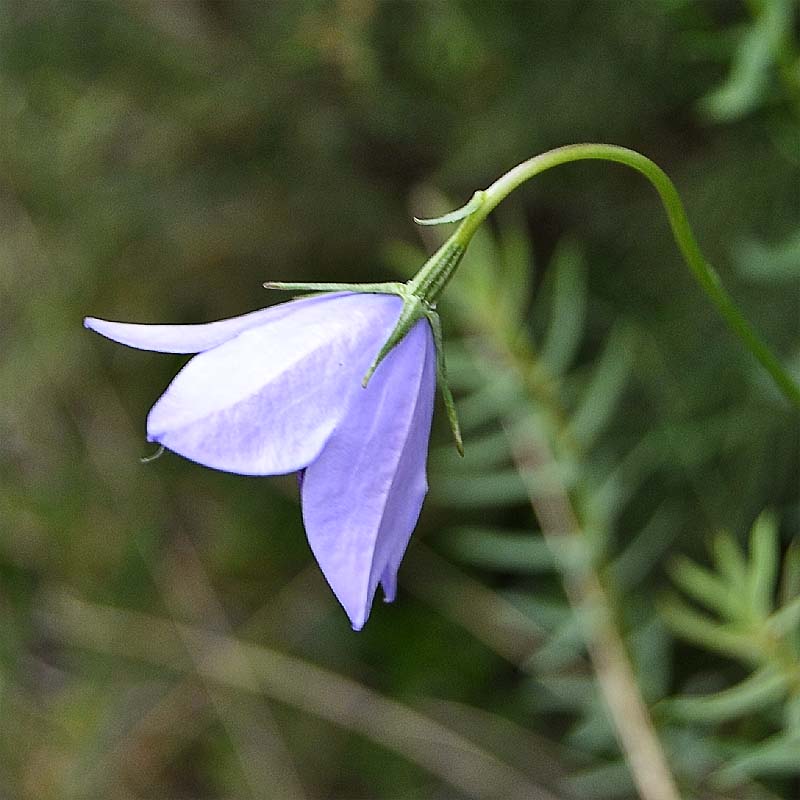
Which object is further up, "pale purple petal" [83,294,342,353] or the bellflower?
"pale purple petal" [83,294,342,353]

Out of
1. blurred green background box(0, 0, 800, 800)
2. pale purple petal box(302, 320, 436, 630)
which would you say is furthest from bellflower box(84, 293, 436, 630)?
blurred green background box(0, 0, 800, 800)

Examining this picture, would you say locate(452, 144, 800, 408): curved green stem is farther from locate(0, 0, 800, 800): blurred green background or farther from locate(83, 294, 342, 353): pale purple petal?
locate(0, 0, 800, 800): blurred green background

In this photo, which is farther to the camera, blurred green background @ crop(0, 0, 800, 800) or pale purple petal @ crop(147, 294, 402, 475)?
blurred green background @ crop(0, 0, 800, 800)

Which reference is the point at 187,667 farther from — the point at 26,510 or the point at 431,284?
the point at 431,284

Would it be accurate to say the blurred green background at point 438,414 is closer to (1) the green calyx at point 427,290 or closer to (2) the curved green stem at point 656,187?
(2) the curved green stem at point 656,187

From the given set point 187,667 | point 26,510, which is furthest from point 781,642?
point 26,510

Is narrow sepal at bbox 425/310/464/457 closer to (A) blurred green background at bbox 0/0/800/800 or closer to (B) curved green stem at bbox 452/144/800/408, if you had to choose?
(B) curved green stem at bbox 452/144/800/408

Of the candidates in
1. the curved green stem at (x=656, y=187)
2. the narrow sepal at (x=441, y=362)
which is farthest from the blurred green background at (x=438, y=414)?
the narrow sepal at (x=441, y=362)
